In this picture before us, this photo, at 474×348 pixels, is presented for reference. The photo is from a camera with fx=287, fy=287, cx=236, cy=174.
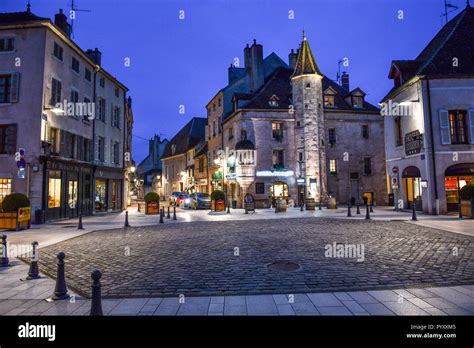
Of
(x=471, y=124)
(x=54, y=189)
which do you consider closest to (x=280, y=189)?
(x=471, y=124)

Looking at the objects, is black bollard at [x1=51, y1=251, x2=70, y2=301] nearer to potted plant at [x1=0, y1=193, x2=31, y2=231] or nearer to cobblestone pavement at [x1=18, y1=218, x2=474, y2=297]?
cobblestone pavement at [x1=18, y1=218, x2=474, y2=297]

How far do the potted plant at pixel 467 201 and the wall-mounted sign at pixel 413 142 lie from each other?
13.2ft

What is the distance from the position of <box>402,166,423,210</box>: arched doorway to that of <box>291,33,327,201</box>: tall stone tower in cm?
787

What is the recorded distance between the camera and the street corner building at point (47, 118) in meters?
16.8

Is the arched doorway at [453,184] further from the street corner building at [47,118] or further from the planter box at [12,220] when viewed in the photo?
the planter box at [12,220]

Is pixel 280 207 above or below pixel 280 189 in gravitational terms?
below

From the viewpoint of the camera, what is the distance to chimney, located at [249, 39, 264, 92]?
3306 cm

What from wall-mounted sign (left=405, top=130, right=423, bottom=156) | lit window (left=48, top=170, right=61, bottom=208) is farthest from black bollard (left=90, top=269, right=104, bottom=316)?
wall-mounted sign (left=405, top=130, right=423, bottom=156)

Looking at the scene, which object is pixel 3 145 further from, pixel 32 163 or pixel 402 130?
pixel 402 130

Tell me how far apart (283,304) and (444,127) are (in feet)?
64.1

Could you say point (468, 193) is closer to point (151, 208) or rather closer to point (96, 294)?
point (96, 294)

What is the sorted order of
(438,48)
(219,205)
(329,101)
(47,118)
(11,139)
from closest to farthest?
(11,139) < (47,118) < (438,48) < (219,205) < (329,101)

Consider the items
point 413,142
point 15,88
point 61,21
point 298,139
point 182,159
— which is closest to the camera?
point 15,88

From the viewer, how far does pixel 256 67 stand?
109ft
